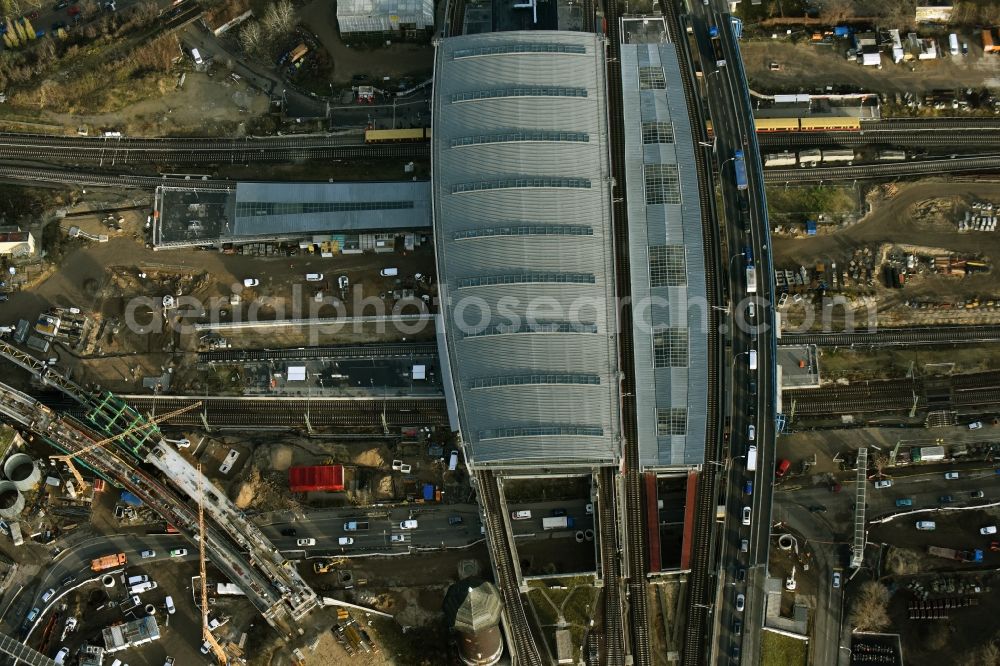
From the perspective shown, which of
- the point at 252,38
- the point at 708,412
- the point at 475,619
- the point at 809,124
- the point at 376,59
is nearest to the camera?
the point at 475,619

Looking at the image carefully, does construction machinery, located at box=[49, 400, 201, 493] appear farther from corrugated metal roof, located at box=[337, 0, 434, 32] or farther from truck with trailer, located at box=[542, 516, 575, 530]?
corrugated metal roof, located at box=[337, 0, 434, 32]

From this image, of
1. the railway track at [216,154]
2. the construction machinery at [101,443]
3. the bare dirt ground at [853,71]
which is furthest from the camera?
the bare dirt ground at [853,71]

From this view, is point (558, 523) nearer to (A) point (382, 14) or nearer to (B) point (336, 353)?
(B) point (336, 353)

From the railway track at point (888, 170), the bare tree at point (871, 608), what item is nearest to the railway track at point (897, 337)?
the railway track at point (888, 170)

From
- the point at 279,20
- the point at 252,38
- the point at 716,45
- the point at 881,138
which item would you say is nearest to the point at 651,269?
the point at 716,45

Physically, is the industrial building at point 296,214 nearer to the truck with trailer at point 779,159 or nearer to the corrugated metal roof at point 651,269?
the corrugated metal roof at point 651,269

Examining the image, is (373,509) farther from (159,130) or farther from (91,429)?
(159,130)
